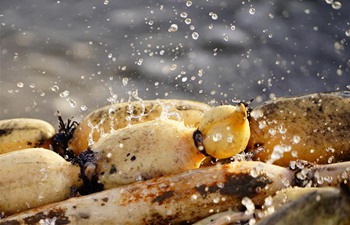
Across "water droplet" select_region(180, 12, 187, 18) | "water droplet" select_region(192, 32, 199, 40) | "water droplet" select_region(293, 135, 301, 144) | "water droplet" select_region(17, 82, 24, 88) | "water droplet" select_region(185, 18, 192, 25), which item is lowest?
"water droplet" select_region(17, 82, 24, 88)

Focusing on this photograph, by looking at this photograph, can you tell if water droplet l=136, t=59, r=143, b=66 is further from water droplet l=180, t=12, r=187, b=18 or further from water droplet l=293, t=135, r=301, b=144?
water droplet l=293, t=135, r=301, b=144

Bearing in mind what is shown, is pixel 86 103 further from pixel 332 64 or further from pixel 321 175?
pixel 321 175

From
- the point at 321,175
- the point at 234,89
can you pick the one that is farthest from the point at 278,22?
the point at 321,175

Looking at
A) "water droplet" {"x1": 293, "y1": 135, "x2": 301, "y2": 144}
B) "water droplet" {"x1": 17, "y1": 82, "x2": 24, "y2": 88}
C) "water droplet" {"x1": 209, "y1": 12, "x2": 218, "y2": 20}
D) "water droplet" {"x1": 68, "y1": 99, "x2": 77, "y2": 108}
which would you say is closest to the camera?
"water droplet" {"x1": 293, "y1": 135, "x2": 301, "y2": 144}

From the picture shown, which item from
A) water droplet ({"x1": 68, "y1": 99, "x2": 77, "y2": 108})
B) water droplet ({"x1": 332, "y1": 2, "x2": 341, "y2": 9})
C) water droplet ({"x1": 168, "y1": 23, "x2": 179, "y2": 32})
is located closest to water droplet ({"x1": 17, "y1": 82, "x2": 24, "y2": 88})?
water droplet ({"x1": 68, "y1": 99, "x2": 77, "y2": 108})

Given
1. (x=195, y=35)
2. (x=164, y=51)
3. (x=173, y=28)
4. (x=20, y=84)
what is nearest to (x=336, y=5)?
(x=195, y=35)

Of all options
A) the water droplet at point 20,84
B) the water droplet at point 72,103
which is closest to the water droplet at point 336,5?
the water droplet at point 72,103

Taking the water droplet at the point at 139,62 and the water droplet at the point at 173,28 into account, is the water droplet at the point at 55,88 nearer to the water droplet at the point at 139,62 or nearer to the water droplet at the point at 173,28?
the water droplet at the point at 139,62

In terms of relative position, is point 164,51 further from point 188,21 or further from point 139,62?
point 188,21
